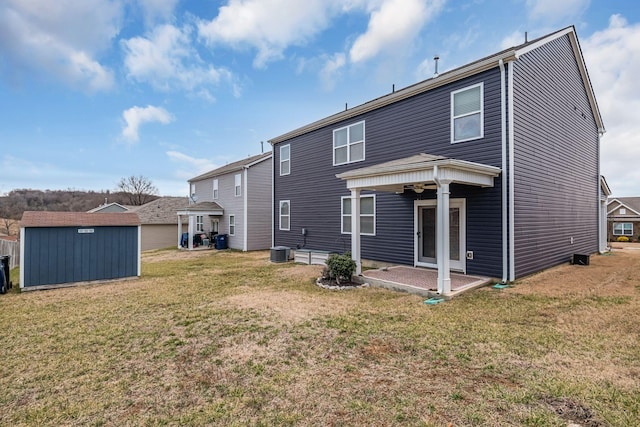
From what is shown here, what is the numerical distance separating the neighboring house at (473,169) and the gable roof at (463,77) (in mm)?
35

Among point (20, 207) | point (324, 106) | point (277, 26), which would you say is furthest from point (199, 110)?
point (20, 207)

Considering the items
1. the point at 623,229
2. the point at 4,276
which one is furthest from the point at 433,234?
the point at 623,229

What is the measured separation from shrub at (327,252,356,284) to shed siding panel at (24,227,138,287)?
5.52 meters

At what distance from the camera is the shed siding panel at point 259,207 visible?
17141 millimetres

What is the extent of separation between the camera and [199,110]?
18422 millimetres

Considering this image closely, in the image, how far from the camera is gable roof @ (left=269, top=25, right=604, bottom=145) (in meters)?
7.61

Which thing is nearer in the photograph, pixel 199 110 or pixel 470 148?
pixel 470 148

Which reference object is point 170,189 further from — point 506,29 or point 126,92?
point 506,29

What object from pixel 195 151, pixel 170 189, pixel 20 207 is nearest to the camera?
pixel 195 151

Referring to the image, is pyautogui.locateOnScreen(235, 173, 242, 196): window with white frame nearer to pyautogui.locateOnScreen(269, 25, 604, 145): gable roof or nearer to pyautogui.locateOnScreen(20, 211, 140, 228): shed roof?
pyautogui.locateOnScreen(269, 25, 604, 145): gable roof

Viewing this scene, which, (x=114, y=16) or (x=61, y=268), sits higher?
(x=114, y=16)

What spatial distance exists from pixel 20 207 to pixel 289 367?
4297 centimetres

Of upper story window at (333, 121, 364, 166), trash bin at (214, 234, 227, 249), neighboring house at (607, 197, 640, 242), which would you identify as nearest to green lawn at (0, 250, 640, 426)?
upper story window at (333, 121, 364, 166)

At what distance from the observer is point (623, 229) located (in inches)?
1190
